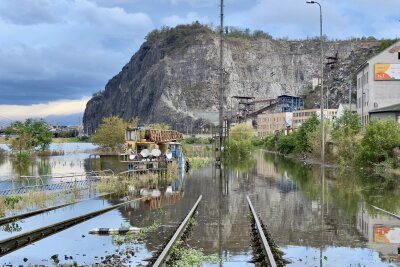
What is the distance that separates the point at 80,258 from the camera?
1251cm

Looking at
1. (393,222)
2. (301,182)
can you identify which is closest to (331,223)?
(393,222)

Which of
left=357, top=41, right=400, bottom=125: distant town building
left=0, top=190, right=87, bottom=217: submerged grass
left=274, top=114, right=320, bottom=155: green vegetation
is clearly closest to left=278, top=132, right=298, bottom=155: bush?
left=274, top=114, right=320, bottom=155: green vegetation

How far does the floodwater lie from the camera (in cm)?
1270

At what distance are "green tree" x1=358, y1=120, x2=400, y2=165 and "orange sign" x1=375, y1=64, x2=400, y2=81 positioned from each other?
2847 centimetres

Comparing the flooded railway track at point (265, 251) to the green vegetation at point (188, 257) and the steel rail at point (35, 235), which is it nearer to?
the green vegetation at point (188, 257)

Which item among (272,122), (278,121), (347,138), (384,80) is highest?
(384,80)

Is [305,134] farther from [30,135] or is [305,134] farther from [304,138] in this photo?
[30,135]

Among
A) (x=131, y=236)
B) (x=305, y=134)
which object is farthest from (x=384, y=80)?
(x=131, y=236)

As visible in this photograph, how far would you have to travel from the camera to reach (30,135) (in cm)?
10056

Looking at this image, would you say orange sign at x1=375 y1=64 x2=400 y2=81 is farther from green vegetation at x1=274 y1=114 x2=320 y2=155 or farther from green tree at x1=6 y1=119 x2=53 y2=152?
green tree at x1=6 y1=119 x2=53 y2=152

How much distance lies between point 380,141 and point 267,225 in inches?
1126

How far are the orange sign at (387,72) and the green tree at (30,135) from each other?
57.1 meters

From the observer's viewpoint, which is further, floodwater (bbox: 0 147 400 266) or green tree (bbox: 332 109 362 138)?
green tree (bbox: 332 109 362 138)

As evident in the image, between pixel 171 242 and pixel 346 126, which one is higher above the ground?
pixel 346 126
